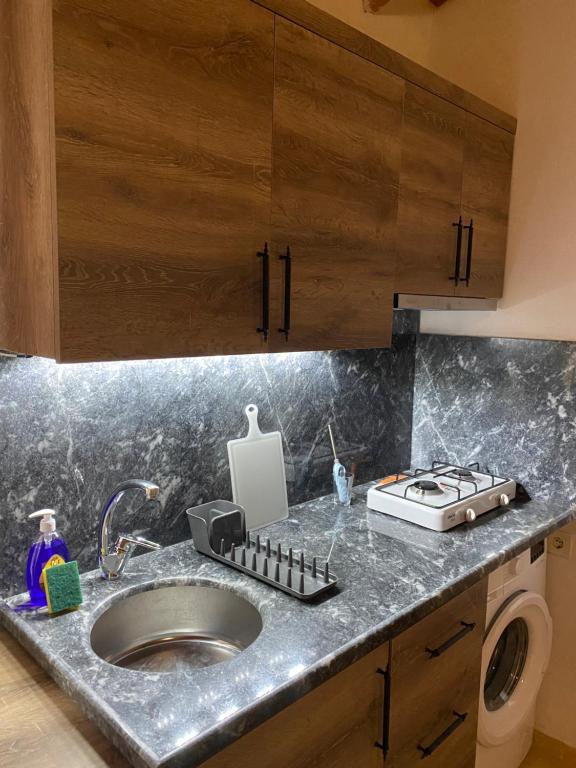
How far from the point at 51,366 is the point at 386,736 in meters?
1.20

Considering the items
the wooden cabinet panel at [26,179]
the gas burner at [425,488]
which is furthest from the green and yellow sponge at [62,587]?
the gas burner at [425,488]

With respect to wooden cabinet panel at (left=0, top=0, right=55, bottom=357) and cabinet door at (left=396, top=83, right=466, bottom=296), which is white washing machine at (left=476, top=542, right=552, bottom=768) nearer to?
cabinet door at (left=396, top=83, right=466, bottom=296)

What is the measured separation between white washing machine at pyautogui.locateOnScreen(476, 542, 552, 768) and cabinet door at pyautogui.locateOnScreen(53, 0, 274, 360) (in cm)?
115

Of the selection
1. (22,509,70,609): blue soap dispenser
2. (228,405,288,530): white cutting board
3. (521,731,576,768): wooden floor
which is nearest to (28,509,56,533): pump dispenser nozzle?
(22,509,70,609): blue soap dispenser

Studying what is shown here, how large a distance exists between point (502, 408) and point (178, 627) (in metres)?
1.45

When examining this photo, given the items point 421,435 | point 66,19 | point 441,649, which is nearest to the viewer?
point 66,19

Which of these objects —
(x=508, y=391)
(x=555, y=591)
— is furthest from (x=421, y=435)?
(x=555, y=591)

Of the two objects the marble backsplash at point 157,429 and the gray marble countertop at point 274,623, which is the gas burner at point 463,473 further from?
the marble backsplash at point 157,429

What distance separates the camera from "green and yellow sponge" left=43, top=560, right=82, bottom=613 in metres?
1.30

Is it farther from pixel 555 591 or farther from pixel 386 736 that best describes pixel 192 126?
pixel 555 591

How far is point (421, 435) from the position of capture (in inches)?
100

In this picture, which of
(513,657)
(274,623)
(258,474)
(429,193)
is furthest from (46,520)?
(513,657)

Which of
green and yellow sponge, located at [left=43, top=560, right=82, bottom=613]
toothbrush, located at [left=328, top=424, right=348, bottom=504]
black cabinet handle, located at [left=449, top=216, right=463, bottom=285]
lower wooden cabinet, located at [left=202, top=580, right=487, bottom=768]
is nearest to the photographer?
lower wooden cabinet, located at [left=202, top=580, right=487, bottom=768]

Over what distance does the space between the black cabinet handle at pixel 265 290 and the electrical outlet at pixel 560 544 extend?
151 centimetres
